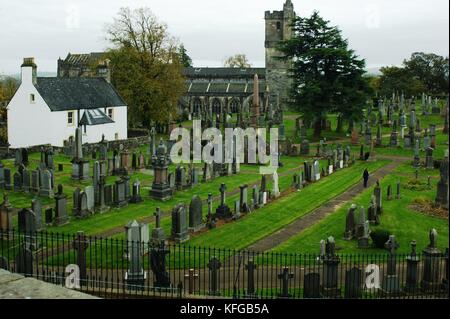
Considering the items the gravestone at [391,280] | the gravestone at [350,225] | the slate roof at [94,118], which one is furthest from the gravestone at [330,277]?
the slate roof at [94,118]

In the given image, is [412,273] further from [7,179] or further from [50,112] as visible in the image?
[50,112]

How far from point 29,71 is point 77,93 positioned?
4.85 metres

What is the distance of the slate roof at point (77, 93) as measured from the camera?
44.2 meters

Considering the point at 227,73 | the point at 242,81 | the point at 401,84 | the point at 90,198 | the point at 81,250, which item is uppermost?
the point at 227,73

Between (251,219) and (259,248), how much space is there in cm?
411

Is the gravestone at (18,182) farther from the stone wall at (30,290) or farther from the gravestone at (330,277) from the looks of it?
the stone wall at (30,290)

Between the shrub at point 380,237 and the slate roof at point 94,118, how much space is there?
30.0 meters

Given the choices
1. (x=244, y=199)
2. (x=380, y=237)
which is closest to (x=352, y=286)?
(x=380, y=237)

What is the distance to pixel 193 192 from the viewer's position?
93.5 ft

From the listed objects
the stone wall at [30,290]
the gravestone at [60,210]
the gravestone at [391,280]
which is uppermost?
the stone wall at [30,290]

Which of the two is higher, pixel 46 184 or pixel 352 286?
pixel 46 184

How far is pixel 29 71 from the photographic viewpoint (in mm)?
43406

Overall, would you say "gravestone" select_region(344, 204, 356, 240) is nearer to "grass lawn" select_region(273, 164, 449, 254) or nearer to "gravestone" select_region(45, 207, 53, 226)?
"grass lawn" select_region(273, 164, 449, 254)
